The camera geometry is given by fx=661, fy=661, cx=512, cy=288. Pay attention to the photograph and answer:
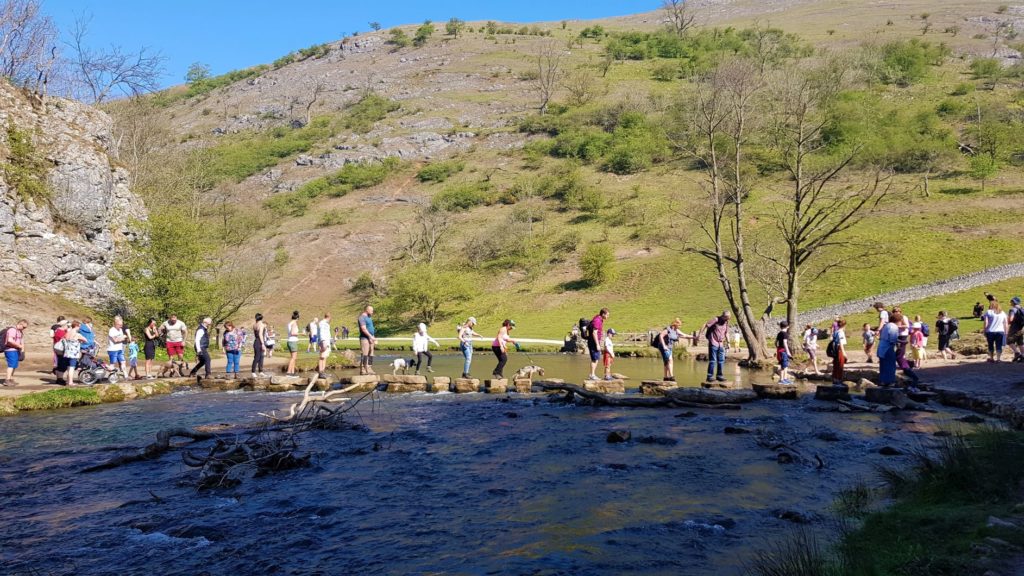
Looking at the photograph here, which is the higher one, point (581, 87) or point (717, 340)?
point (581, 87)

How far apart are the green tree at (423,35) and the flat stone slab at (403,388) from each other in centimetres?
16837

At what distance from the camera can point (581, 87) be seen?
129 meters

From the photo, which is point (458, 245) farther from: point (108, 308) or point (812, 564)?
Answer: point (812, 564)

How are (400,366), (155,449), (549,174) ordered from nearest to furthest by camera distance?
(155,449)
(400,366)
(549,174)

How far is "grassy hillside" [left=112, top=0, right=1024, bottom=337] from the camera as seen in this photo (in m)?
57.6

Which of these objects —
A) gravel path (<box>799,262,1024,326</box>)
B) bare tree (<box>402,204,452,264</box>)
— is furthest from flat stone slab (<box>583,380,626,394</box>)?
bare tree (<box>402,204,452,264</box>)

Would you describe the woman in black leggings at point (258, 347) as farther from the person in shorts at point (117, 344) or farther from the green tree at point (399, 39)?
the green tree at point (399, 39)

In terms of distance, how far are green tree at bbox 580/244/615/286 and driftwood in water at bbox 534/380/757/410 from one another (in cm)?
4381

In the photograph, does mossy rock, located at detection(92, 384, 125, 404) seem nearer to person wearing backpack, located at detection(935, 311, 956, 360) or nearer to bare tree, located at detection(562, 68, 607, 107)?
person wearing backpack, located at detection(935, 311, 956, 360)

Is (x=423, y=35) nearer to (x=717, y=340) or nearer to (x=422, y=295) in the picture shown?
(x=422, y=295)

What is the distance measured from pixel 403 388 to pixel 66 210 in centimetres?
2453

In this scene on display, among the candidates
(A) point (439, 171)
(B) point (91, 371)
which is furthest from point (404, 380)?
(A) point (439, 171)

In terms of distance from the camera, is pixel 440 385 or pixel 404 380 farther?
pixel 404 380

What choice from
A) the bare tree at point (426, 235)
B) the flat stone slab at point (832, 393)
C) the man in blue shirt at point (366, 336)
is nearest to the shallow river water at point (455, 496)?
the flat stone slab at point (832, 393)
